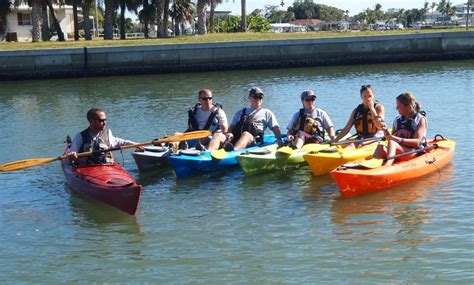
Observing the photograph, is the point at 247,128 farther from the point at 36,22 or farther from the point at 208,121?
the point at 36,22

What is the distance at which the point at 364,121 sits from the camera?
39.5ft

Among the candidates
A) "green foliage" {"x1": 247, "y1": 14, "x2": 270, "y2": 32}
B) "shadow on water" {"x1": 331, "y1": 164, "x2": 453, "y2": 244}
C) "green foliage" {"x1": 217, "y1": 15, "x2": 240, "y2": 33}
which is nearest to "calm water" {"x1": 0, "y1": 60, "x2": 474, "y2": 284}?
"shadow on water" {"x1": 331, "y1": 164, "x2": 453, "y2": 244}

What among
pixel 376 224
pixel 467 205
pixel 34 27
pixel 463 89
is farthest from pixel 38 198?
pixel 34 27

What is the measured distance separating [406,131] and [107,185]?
15.5 ft

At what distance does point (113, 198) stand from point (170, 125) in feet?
28.9

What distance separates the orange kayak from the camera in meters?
10.0

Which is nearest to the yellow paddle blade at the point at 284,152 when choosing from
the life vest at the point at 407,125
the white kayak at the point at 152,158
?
the life vest at the point at 407,125

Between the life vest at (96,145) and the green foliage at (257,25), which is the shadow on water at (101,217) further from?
the green foliage at (257,25)

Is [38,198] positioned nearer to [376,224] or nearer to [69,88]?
[376,224]

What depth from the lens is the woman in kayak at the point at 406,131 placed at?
10617 millimetres

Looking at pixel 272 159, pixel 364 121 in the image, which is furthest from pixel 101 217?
pixel 364 121

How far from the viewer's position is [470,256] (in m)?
7.84

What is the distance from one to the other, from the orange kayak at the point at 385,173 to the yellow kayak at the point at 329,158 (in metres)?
0.81

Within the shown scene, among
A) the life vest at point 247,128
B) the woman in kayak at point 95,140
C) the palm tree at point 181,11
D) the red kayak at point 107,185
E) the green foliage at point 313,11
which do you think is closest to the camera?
the red kayak at point 107,185
